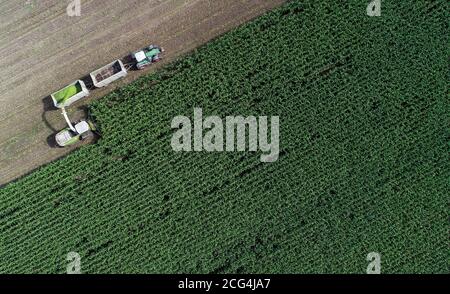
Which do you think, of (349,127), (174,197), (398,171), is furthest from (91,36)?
(398,171)

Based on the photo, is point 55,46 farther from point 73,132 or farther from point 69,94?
point 73,132

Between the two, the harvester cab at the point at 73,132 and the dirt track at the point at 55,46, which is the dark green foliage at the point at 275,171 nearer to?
the harvester cab at the point at 73,132

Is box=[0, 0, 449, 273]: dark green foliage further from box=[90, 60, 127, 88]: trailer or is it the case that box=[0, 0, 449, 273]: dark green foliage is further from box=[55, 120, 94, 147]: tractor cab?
box=[90, 60, 127, 88]: trailer

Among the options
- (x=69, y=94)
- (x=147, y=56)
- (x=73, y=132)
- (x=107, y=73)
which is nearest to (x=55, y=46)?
(x=69, y=94)

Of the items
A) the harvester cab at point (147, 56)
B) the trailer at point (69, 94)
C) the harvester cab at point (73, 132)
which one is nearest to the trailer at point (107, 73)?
the trailer at point (69, 94)

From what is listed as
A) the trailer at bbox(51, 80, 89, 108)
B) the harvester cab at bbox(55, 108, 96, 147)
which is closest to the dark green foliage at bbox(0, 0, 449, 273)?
the harvester cab at bbox(55, 108, 96, 147)

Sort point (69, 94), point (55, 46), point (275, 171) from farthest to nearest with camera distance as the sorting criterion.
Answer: point (55, 46) < point (275, 171) < point (69, 94)
